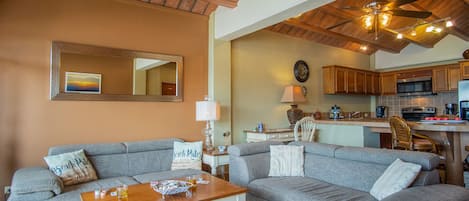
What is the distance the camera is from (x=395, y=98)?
7398 mm

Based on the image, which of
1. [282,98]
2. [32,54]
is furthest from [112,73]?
[282,98]

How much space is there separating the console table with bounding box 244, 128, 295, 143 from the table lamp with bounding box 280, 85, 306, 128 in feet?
1.72

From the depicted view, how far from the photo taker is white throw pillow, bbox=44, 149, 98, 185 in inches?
109

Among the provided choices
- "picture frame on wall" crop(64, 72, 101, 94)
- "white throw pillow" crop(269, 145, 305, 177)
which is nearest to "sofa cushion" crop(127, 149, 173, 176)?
"picture frame on wall" crop(64, 72, 101, 94)

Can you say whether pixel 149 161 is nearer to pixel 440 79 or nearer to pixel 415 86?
pixel 415 86

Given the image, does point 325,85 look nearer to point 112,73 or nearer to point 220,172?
point 220,172

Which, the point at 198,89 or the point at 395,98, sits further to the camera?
the point at 395,98

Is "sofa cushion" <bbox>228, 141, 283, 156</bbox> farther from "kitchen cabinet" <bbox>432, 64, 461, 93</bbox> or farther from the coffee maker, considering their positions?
"kitchen cabinet" <bbox>432, 64, 461, 93</bbox>

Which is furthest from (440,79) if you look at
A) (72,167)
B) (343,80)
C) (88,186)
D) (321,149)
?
(72,167)

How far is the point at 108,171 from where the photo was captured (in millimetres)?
3203

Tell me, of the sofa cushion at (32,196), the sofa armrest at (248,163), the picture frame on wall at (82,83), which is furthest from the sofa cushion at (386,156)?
the picture frame on wall at (82,83)

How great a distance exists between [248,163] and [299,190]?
0.71 meters

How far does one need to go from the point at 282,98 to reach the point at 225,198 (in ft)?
11.0

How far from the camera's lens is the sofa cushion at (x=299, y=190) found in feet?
7.96
